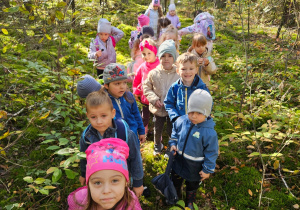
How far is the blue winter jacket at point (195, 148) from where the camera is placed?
2381mm

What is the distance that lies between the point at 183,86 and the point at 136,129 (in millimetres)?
992

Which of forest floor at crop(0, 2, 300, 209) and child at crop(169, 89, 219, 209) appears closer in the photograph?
child at crop(169, 89, 219, 209)

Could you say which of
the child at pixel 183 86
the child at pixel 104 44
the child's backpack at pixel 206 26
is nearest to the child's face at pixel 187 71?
the child at pixel 183 86

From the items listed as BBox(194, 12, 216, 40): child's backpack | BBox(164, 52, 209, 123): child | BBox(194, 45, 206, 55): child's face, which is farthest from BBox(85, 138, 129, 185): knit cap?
BBox(194, 12, 216, 40): child's backpack

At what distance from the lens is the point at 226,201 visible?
9.88ft

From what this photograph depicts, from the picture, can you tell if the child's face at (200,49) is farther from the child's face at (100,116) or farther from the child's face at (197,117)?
the child's face at (100,116)

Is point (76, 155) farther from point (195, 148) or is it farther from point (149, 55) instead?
point (149, 55)

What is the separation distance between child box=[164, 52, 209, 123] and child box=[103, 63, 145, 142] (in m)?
0.63

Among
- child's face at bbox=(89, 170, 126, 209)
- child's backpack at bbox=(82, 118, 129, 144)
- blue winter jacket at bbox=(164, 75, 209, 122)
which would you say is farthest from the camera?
blue winter jacket at bbox=(164, 75, 209, 122)

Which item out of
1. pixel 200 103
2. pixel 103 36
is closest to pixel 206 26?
pixel 103 36

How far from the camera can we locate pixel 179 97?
3133 millimetres

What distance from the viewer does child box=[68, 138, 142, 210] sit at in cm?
150

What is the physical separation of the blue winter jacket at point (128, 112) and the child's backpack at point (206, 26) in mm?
3965

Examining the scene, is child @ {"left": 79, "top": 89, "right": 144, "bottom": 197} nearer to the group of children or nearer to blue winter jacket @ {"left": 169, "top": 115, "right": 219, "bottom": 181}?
the group of children
